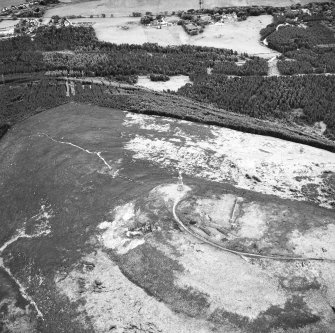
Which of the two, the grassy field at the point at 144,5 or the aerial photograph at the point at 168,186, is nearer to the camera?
the aerial photograph at the point at 168,186

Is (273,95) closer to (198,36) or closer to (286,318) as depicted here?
(198,36)

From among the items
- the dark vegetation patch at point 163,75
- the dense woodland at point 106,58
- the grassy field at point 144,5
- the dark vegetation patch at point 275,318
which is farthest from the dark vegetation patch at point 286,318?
the grassy field at point 144,5

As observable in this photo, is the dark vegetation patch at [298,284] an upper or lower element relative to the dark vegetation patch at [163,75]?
lower

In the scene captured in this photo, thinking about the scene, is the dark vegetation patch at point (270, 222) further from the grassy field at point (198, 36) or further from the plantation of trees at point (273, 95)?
the grassy field at point (198, 36)

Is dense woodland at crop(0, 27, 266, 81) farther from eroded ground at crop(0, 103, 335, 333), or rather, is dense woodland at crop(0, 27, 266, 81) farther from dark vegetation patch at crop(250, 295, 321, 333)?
dark vegetation patch at crop(250, 295, 321, 333)

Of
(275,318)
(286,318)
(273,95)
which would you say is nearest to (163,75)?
(273,95)

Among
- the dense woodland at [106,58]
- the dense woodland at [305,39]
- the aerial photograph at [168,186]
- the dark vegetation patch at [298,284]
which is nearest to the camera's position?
the dark vegetation patch at [298,284]

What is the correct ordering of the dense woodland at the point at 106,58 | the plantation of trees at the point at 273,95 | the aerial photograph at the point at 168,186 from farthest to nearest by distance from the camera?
the dense woodland at the point at 106,58
the plantation of trees at the point at 273,95
the aerial photograph at the point at 168,186

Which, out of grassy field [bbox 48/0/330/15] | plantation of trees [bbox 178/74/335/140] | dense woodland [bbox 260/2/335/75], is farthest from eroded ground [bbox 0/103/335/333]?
grassy field [bbox 48/0/330/15]
